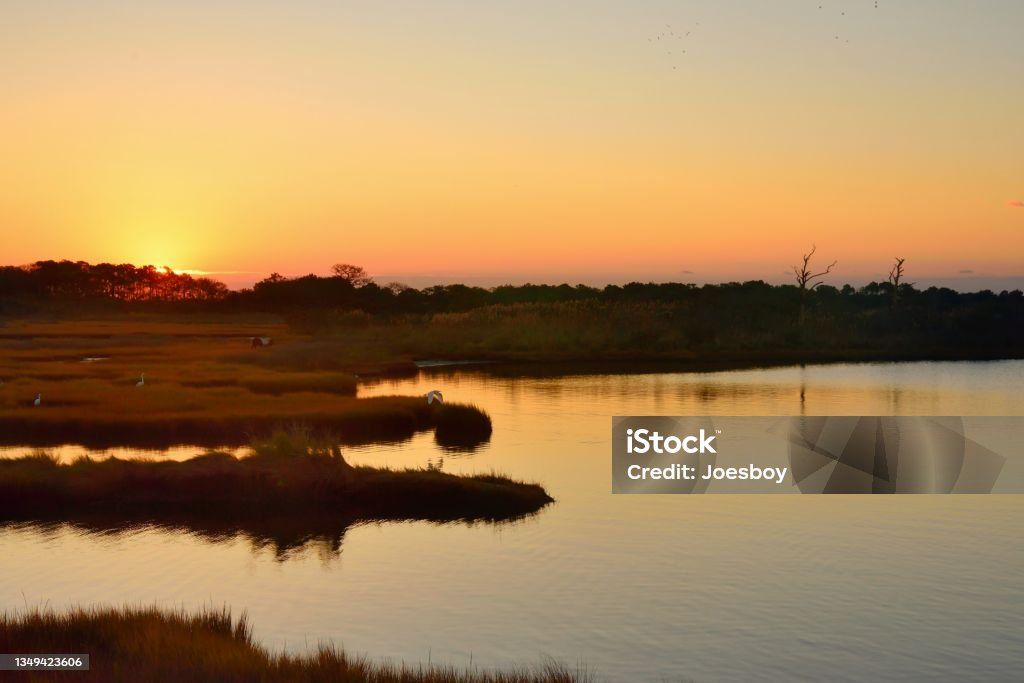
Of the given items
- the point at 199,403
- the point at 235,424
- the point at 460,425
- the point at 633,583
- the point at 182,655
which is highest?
the point at 199,403

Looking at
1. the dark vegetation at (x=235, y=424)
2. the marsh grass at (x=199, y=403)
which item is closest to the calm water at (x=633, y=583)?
the dark vegetation at (x=235, y=424)

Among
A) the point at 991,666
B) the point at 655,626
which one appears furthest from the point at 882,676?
the point at 655,626

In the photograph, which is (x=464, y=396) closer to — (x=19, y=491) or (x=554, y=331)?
(x=19, y=491)

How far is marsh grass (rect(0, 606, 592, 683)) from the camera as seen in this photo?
40.2 ft

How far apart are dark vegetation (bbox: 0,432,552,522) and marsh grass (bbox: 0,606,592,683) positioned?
29.8 ft

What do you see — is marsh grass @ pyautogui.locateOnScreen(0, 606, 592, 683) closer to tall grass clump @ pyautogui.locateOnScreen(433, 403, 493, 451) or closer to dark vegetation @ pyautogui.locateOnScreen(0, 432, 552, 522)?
dark vegetation @ pyautogui.locateOnScreen(0, 432, 552, 522)

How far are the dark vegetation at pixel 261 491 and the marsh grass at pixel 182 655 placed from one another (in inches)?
358

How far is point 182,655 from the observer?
13.0 meters

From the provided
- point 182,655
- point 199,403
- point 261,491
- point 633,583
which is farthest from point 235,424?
point 182,655

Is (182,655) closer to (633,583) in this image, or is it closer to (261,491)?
(633,583)

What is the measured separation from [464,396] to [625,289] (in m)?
98.6

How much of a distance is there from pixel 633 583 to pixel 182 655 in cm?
909

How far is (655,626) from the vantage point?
17.5 meters

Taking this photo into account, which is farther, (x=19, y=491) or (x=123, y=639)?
(x=19, y=491)
